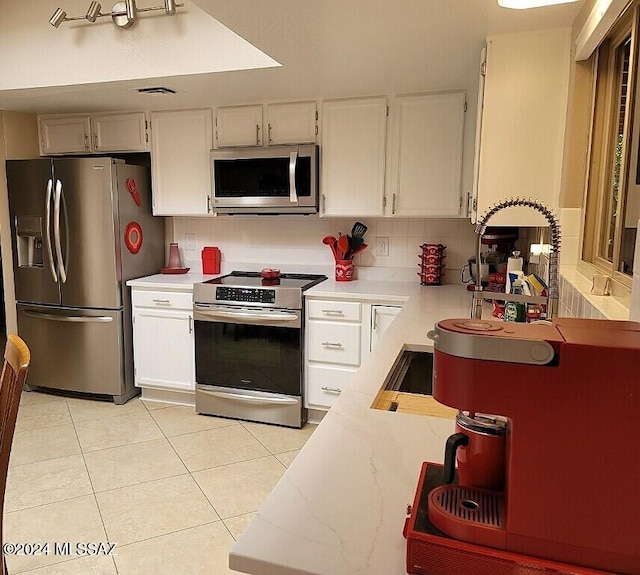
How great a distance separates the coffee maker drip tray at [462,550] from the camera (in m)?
0.66

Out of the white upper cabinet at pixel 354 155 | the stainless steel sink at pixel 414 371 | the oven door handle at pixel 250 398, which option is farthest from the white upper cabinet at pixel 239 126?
the stainless steel sink at pixel 414 371

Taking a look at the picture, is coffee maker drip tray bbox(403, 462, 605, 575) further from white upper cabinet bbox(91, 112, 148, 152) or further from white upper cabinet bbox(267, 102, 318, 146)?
white upper cabinet bbox(91, 112, 148, 152)

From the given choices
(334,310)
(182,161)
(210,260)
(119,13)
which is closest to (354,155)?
(334,310)

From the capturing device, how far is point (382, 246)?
12.1 feet

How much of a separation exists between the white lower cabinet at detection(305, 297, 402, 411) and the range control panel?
251mm

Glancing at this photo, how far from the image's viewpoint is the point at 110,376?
3723 millimetres

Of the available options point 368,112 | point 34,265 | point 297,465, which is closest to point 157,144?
point 34,265

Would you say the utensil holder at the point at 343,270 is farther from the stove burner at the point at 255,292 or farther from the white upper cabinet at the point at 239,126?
the white upper cabinet at the point at 239,126

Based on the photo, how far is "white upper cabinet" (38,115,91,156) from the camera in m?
3.88

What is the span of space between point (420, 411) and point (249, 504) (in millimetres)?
1455

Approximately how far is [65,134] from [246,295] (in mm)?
1966

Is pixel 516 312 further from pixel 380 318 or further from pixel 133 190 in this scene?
pixel 133 190

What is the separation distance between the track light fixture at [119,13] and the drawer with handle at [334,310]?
5.81ft

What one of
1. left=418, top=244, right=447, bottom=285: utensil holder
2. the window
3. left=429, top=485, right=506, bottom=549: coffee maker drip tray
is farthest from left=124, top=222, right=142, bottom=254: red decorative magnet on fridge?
left=429, top=485, right=506, bottom=549: coffee maker drip tray
